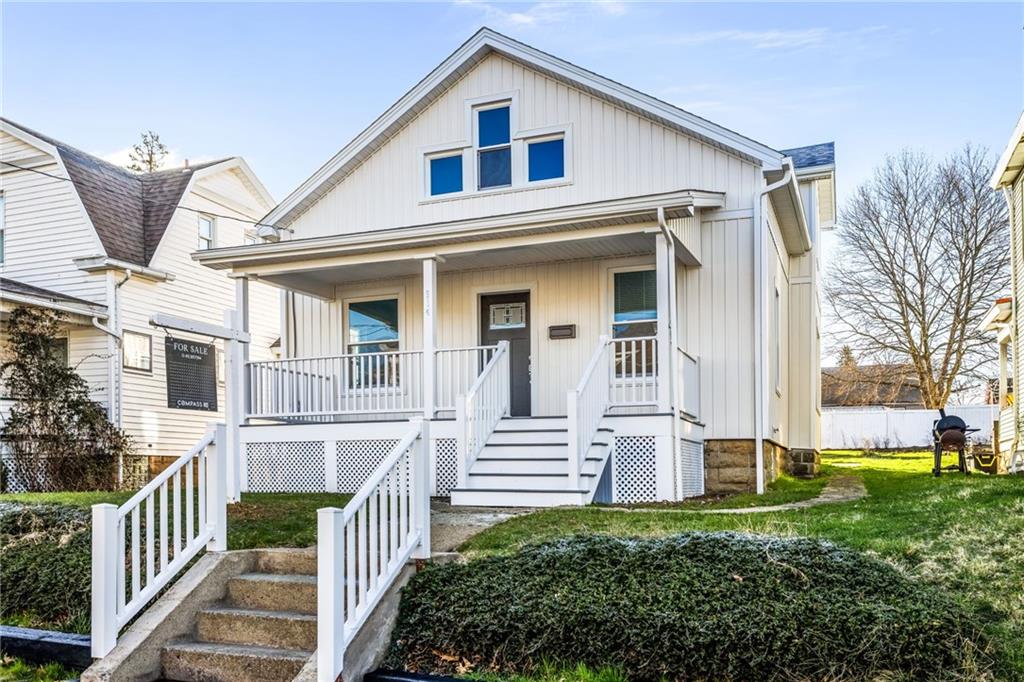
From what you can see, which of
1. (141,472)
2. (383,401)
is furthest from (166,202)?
(383,401)

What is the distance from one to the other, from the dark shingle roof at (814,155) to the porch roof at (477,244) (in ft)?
10.5

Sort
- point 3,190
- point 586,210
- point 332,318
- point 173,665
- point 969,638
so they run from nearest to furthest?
point 969,638, point 173,665, point 586,210, point 332,318, point 3,190

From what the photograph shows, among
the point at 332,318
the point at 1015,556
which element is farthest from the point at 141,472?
the point at 1015,556

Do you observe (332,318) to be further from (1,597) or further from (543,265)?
(1,597)

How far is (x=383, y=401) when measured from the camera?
511 inches

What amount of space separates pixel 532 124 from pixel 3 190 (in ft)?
38.1

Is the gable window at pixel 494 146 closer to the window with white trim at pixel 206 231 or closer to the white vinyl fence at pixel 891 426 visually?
the window with white trim at pixel 206 231

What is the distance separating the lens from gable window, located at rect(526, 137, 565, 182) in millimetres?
12867

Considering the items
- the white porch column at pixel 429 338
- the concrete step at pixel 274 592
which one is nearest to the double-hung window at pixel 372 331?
the white porch column at pixel 429 338

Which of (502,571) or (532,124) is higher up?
(532,124)

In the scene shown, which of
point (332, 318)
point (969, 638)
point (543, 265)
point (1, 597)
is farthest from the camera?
point (332, 318)

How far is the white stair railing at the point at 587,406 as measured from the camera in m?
9.30

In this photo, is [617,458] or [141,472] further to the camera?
[141,472]

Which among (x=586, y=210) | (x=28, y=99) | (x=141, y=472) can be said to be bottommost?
(x=141, y=472)
